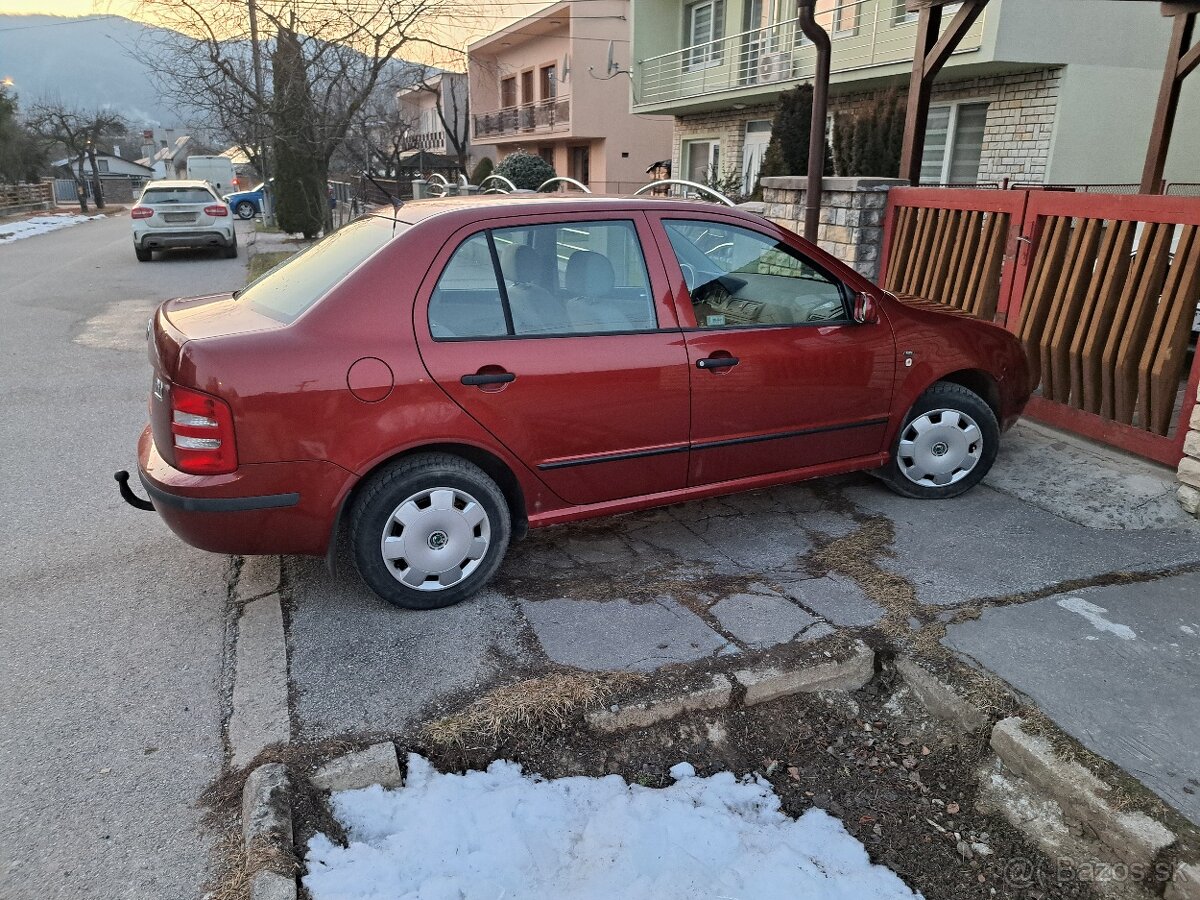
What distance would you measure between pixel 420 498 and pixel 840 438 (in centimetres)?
219

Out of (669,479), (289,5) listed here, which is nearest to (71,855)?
(669,479)

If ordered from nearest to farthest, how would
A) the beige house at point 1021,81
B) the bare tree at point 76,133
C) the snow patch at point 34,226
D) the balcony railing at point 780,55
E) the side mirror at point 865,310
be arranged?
the side mirror at point 865,310 → the beige house at point 1021,81 → the balcony railing at point 780,55 → the snow patch at point 34,226 → the bare tree at point 76,133

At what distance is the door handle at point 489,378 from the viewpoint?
3482mm

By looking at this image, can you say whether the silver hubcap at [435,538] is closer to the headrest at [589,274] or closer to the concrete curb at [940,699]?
the headrest at [589,274]

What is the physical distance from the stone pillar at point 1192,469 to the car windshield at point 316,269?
4.13 m

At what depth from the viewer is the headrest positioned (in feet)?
12.5

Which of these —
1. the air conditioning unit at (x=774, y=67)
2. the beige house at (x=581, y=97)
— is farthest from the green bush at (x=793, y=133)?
the beige house at (x=581, y=97)

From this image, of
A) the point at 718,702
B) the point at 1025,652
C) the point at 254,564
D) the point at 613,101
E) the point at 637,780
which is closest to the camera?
the point at 637,780

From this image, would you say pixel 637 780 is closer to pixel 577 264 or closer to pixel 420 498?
pixel 420 498

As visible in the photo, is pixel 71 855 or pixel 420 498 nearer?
pixel 71 855

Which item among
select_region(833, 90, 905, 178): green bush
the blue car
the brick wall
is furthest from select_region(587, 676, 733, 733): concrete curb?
the blue car

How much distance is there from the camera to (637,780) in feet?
9.42

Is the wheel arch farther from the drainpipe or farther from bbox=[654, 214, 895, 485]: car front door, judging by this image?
the drainpipe

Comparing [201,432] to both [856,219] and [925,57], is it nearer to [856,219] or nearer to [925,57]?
[856,219]
